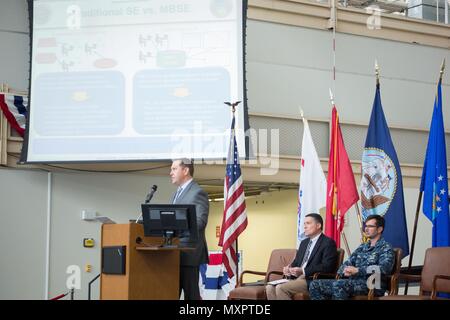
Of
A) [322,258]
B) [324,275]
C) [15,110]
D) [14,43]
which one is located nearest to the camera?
[324,275]

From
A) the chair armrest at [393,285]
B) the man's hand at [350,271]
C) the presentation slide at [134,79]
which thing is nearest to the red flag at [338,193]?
the presentation slide at [134,79]

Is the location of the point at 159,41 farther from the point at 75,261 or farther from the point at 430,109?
the point at 430,109

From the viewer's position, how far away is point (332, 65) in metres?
9.81

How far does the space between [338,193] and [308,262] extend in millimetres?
1596

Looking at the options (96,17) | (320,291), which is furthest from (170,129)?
(320,291)

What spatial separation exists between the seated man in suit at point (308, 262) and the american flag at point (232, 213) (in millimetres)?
705

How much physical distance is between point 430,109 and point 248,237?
12.7 ft

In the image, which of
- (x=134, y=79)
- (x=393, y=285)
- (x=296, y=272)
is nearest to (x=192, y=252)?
(x=296, y=272)

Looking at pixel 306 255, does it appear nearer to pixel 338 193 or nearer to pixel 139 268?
pixel 338 193

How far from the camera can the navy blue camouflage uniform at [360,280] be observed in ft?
19.1

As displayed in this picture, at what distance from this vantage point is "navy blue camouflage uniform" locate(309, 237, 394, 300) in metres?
5.82

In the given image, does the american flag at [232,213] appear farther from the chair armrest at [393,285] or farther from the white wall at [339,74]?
the white wall at [339,74]

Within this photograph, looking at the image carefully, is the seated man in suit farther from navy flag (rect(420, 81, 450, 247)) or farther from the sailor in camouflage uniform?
navy flag (rect(420, 81, 450, 247))

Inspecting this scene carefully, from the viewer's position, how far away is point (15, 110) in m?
8.15
